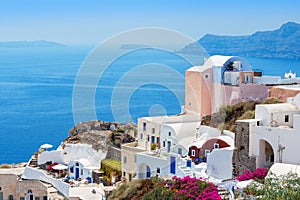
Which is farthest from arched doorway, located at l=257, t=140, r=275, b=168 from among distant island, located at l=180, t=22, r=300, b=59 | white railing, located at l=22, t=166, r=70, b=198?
distant island, located at l=180, t=22, r=300, b=59

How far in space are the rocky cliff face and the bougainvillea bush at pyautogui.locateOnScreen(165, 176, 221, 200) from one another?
767 cm

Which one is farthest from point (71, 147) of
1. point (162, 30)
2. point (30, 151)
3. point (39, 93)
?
point (39, 93)

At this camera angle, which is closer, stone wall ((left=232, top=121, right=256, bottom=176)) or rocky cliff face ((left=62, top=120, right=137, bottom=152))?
stone wall ((left=232, top=121, right=256, bottom=176))

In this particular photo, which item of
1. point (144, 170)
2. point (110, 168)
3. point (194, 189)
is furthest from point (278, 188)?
point (110, 168)

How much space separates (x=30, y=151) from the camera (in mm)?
45188

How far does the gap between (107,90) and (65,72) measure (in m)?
40.2

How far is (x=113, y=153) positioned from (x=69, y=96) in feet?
159

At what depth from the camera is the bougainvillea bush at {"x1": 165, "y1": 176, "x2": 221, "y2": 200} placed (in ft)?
42.1

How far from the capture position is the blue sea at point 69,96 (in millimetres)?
23125

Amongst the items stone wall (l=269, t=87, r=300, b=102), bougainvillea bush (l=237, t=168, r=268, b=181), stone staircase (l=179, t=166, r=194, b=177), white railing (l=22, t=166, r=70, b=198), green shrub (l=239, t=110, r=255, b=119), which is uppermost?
stone wall (l=269, t=87, r=300, b=102)

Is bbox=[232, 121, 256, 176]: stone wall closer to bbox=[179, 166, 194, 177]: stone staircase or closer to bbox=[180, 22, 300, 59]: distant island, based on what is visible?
bbox=[179, 166, 194, 177]: stone staircase

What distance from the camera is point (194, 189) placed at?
1336cm

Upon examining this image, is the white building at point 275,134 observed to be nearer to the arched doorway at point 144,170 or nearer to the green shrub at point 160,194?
the green shrub at point 160,194

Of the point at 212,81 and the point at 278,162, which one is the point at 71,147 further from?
the point at 278,162
